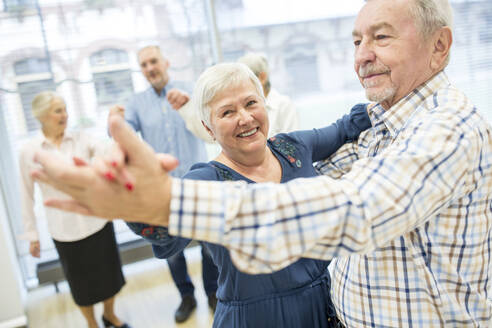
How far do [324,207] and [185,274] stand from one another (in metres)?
2.57

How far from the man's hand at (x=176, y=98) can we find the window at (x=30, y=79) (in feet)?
5.40

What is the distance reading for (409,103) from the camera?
96cm

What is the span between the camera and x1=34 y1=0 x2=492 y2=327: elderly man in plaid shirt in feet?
2.01

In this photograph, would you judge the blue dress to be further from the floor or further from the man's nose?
the floor

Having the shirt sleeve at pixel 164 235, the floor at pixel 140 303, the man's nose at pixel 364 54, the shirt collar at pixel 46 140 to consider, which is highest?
the man's nose at pixel 364 54

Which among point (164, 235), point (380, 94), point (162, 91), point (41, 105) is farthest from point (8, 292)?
point (380, 94)

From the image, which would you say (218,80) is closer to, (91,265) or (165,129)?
(165,129)

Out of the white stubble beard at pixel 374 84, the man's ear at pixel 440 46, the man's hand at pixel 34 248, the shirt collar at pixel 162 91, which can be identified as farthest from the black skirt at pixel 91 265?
the man's ear at pixel 440 46

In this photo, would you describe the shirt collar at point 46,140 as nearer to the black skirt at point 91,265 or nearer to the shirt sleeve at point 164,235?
the black skirt at point 91,265

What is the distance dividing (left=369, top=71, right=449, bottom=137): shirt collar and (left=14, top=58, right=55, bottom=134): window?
3414 millimetres

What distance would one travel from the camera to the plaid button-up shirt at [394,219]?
0.62 metres

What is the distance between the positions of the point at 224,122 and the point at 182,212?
2.10 ft

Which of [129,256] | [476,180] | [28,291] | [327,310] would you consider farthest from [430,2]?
[28,291]

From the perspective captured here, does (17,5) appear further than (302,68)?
No
